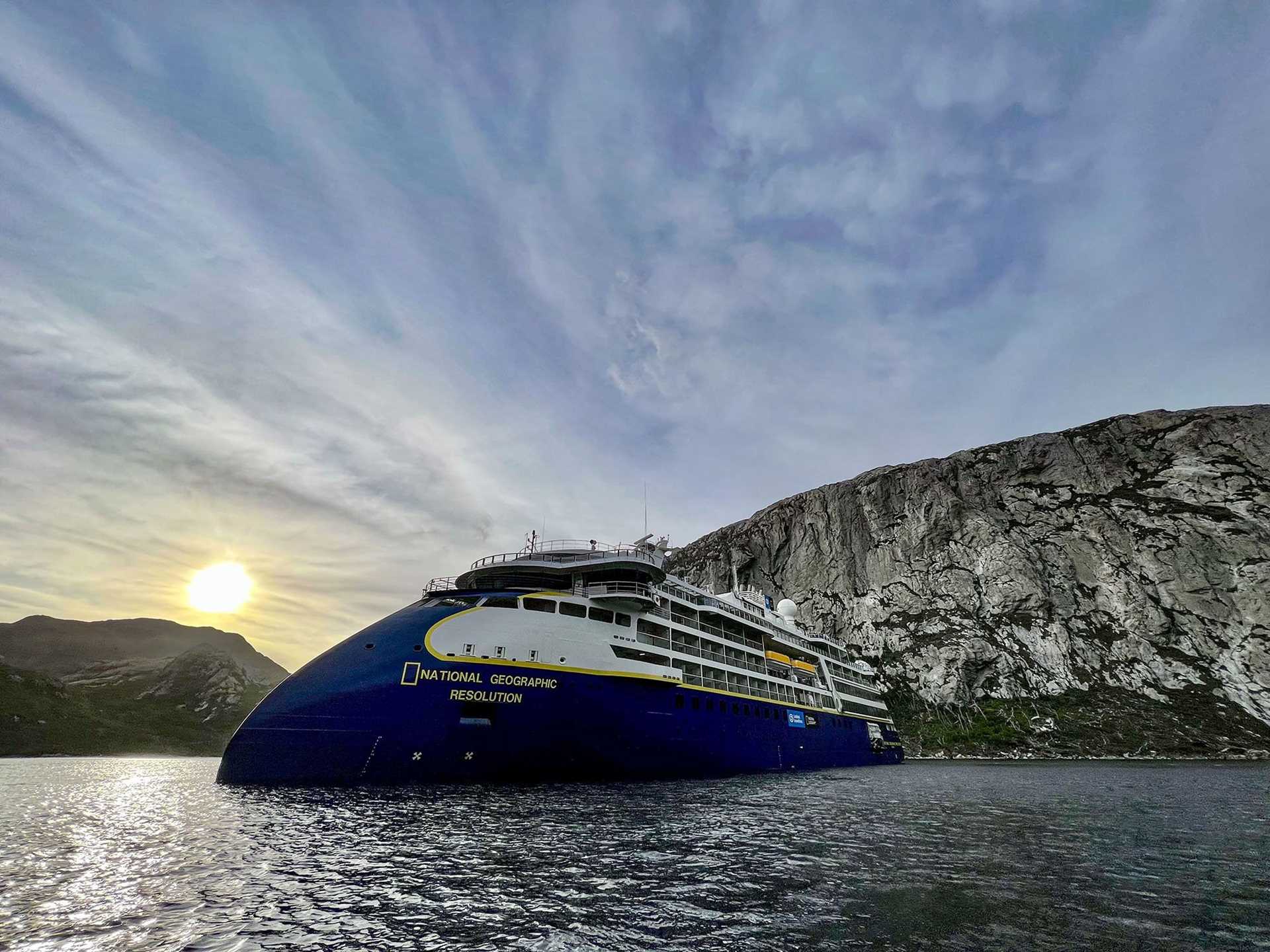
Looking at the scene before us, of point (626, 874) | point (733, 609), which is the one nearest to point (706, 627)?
point (733, 609)

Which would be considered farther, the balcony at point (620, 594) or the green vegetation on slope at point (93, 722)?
the green vegetation on slope at point (93, 722)

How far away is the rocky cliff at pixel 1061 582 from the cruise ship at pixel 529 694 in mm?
63694

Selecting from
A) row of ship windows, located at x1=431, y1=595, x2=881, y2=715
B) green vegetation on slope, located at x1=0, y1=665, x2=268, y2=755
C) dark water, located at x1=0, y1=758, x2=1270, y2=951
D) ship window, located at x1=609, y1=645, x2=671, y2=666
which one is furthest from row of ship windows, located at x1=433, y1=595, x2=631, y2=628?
green vegetation on slope, located at x1=0, y1=665, x2=268, y2=755

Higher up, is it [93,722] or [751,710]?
[751,710]

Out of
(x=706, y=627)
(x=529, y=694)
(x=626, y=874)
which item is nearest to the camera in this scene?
A: (x=626, y=874)

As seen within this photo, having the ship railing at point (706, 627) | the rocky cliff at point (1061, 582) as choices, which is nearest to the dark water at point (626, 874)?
the ship railing at point (706, 627)

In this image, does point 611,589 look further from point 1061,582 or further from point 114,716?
point 114,716

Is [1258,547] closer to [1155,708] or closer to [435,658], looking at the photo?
[1155,708]

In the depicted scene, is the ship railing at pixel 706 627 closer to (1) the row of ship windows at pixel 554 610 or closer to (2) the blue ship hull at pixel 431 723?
(1) the row of ship windows at pixel 554 610

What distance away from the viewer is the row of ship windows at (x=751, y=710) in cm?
3416

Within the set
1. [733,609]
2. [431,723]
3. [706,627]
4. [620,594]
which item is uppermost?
[733,609]

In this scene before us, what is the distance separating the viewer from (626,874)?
11.7 metres

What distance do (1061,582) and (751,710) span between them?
87.9 meters

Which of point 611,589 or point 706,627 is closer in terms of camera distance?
point 611,589
